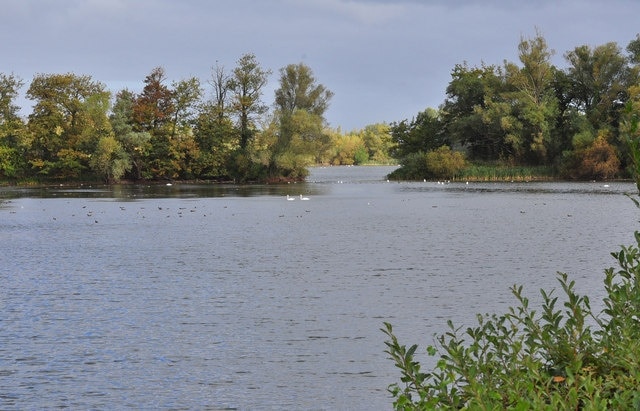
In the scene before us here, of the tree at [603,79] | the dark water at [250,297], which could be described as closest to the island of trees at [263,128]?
the tree at [603,79]

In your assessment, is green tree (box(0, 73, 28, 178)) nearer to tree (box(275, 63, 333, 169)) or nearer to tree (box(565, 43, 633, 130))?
tree (box(275, 63, 333, 169))

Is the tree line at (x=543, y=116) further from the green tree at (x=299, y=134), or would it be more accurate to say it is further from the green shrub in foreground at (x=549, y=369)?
the green shrub in foreground at (x=549, y=369)

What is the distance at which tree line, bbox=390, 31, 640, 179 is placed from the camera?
304ft

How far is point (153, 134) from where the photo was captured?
101812 millimetres

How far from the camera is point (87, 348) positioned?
1333cm

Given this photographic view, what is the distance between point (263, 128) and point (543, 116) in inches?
1360

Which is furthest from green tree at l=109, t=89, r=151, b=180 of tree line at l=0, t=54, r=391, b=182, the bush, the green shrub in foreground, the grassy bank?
the green shrub in foreground

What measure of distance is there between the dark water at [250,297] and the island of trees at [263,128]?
56081 millimetres

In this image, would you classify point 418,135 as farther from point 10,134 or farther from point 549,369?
point 549,369

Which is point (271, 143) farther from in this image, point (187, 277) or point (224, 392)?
point (224, 392)

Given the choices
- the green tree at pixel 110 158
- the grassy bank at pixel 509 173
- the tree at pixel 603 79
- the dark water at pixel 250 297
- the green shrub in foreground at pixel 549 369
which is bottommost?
the dark water at pixel 250 297

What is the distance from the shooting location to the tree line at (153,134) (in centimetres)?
9731

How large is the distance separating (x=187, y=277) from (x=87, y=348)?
839 cm

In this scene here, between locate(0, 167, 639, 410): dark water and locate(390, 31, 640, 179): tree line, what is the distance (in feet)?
177
